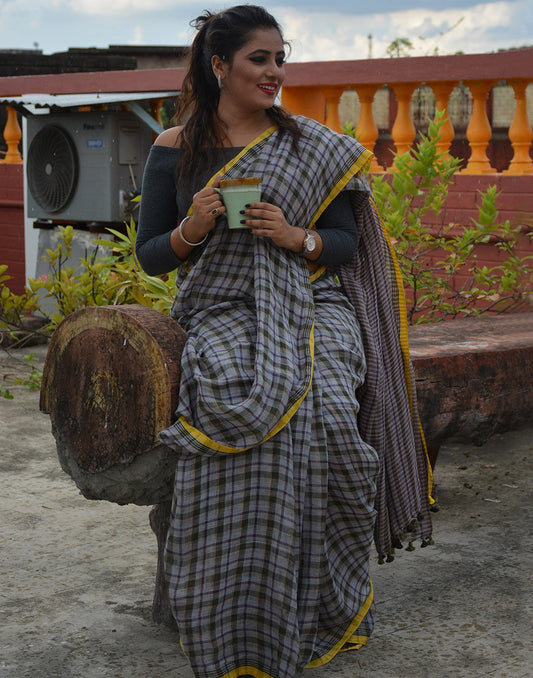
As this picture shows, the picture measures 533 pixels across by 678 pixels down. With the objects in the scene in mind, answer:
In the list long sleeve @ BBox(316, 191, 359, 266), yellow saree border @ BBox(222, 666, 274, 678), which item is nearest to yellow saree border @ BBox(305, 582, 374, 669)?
yellow saree border @ BBox(222, 666, 274, 678)

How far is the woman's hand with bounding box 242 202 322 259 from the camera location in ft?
9.43

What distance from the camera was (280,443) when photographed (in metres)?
2.74

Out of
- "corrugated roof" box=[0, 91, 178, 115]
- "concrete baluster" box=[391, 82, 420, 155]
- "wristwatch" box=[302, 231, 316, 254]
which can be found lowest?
"wristwatch" box=[302, 231, 316, 254]

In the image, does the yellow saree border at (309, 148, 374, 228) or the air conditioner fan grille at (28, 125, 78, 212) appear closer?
the yellow saree border at (309, 148, 374, 228)

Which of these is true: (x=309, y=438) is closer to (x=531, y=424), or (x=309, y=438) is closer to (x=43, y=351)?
(x=531, y=424)

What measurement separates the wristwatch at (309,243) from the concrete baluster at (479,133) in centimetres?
315

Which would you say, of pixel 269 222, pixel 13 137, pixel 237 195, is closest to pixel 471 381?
pixel 269 222

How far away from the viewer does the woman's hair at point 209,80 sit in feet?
10.0

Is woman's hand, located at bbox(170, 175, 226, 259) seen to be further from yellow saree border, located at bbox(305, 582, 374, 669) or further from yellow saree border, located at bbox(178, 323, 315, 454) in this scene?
yellow saree border, located at bbox(305, 582, 374, 669)

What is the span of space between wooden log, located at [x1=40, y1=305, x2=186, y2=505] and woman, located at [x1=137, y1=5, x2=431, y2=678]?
0.08 metres

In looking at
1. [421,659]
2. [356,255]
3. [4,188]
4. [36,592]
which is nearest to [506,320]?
[356,255]

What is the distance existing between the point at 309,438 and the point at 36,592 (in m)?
1.19

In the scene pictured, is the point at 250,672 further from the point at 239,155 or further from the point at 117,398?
the point at 239,155

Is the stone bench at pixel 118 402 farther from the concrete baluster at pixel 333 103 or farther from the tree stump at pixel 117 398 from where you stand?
the concrete baluster at pixel 333 103
